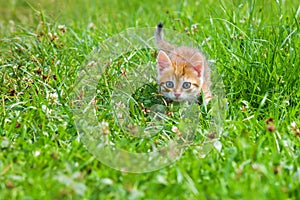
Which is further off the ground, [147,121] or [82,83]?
[82,83]

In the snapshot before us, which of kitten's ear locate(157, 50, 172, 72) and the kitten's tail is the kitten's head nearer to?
kitten's ear locate(157, 50, 172, 72)

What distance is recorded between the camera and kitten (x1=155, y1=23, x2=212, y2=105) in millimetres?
3465

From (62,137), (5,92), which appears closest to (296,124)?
A: (62,137)

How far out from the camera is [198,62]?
3490mm

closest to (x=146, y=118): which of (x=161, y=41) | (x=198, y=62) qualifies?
(x=198, y=62)

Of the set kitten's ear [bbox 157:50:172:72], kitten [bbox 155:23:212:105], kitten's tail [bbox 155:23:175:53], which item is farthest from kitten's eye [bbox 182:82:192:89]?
kitten's tail [bbox 155:23:175:53]

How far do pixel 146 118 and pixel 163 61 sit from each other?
0.41 metres

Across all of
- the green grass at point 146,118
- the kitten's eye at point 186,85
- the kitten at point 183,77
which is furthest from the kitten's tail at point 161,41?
the kitten's eye at point 186,85

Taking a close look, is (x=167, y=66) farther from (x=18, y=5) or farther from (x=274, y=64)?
(x=18, y=5)

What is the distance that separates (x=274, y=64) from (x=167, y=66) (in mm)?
665

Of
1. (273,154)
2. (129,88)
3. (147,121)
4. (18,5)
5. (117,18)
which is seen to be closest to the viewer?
(273,154)

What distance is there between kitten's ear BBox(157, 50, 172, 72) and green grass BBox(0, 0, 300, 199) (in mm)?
177

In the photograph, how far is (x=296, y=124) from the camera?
310cm

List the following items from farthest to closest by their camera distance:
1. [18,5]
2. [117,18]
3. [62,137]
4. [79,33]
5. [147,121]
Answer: [18,5], [117,18], [79,33], [147,121], [62,137]
